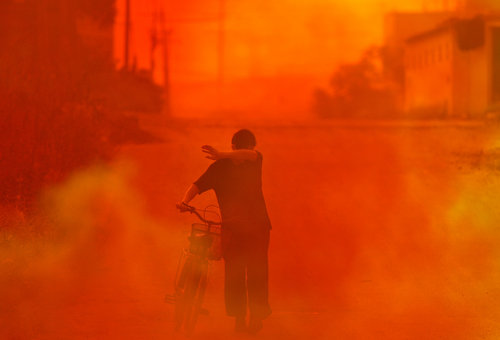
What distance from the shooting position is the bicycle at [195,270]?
785 cm

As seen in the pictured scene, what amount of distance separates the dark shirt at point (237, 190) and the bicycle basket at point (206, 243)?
14 centimetres

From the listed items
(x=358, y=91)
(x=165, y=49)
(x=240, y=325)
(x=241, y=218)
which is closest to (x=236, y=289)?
(x=240, y=325)

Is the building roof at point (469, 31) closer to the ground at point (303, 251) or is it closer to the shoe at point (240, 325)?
the ground at point (303, 251)

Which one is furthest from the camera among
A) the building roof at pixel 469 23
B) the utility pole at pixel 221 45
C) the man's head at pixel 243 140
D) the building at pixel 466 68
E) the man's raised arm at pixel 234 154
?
the utility pole at pixel 221 45

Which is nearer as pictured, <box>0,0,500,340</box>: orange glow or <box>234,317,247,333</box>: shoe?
<box>234,317,247,333</box>: shoe

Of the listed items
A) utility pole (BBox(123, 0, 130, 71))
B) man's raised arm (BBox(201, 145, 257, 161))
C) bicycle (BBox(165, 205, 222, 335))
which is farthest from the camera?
utility pole (BBox(123, 0, 130, 71))

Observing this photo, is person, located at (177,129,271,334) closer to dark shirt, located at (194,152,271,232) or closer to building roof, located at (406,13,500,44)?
dark shirt, located at (194,152,271,232)

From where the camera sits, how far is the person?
786 cm

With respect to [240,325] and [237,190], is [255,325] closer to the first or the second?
[240,325]

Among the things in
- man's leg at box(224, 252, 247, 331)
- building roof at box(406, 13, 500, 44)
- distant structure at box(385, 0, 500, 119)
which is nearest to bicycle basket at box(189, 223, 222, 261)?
man's leg at box(224, 252, 247, 331)

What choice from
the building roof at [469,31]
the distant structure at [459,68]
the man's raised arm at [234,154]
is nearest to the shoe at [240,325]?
the man's raised arm at [234,154]

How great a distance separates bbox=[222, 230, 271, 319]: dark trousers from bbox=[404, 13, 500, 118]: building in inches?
1394

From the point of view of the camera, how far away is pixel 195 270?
25.7ft

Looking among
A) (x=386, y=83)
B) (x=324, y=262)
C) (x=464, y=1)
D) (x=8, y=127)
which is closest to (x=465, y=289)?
(x=324, y=262)
